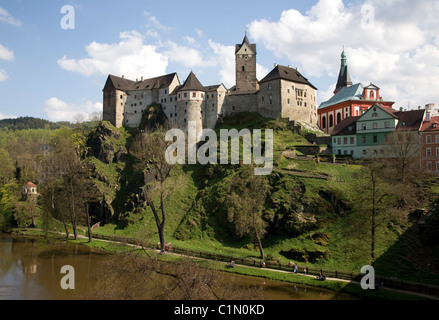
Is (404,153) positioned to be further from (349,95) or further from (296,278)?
(349,95)

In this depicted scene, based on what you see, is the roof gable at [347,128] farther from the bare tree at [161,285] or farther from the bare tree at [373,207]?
the bare tree at [161,285]

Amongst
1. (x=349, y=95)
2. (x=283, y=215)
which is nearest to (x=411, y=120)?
(x=349, y=95)

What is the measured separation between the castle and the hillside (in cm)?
699

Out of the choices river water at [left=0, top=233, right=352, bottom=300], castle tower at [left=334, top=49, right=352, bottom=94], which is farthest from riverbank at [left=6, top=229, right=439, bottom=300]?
castle tower at [left=334, top=49, right=352, bottom=94]

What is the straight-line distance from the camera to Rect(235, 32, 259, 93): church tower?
76.3 m

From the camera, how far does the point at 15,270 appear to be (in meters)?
36.8

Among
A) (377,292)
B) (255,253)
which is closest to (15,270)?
(255,253)

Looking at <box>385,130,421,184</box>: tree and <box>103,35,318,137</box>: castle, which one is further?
<box>103,35,318,137</box>: castle

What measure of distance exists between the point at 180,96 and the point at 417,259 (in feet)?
175

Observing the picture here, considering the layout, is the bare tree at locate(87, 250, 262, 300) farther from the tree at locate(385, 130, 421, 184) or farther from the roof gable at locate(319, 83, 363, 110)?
the roof gable at locate(319, 83, 363, 110)

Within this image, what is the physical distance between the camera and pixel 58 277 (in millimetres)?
33625

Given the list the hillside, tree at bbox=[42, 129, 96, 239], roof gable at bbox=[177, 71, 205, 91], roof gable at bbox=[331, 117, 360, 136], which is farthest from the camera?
roof gable at bbox=[177, 71, 205, 91]

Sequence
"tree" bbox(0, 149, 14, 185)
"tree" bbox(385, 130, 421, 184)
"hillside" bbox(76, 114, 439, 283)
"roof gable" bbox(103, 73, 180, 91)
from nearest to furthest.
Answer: "hillside" bbox(76, 114, 439, 283), "tree" bbox(385, 130, 421, 184), "roof gable" bbox(103, 73, 180, 91), "tree" bbox(0, 149, 14, 185)
